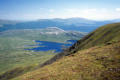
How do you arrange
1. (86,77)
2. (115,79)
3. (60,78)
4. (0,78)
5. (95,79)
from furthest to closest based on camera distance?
(0,78) → (60,78) → (86,77) → (95,79) → (115,79)

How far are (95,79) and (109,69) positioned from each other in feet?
17.1

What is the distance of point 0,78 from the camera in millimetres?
126375

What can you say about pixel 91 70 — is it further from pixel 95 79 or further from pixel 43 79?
pixel 43 79

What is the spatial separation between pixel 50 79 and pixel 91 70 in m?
10.5

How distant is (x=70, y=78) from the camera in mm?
24859

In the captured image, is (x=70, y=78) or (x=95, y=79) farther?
(x=70, y=78)

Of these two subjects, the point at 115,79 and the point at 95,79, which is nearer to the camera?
the point at 115,79

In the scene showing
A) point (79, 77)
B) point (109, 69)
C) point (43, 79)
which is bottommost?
point (43, 79)

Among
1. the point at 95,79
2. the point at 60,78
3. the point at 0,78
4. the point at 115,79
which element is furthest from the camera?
the point at 0,78

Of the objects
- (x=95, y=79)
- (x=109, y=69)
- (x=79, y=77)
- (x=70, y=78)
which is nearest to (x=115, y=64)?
(x=109, y=69)

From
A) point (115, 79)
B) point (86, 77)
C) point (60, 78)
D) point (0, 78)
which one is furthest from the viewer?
point (0, 78)

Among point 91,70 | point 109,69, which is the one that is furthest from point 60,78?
point 109,69

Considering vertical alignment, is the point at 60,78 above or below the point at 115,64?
below

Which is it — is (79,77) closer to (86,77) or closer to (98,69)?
(86,77)
